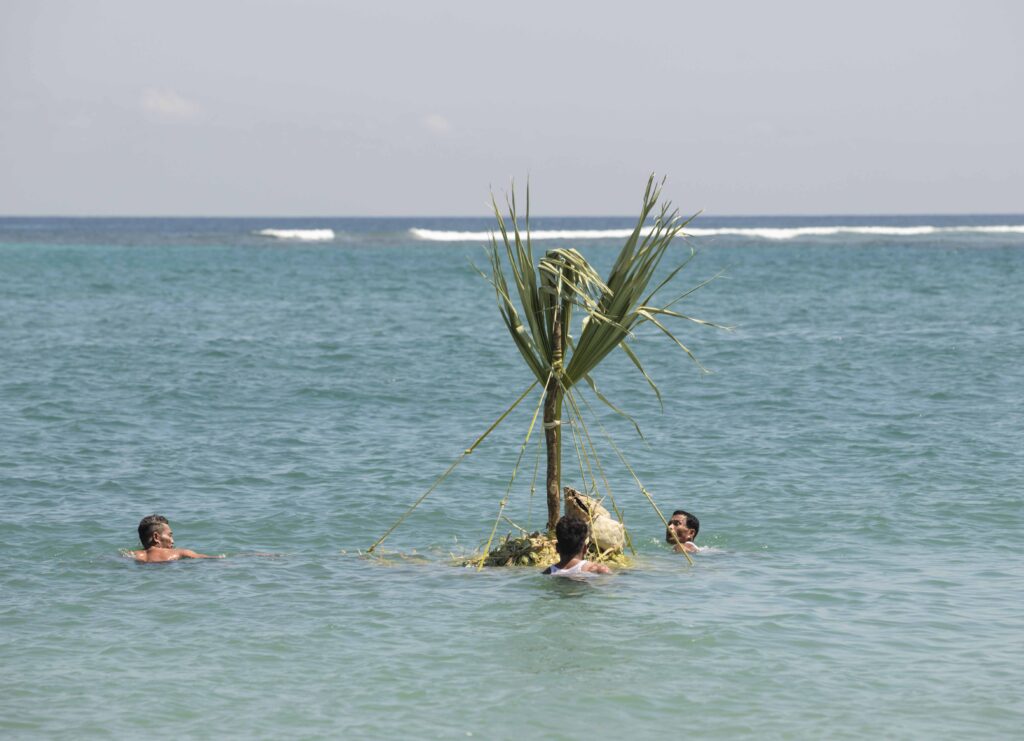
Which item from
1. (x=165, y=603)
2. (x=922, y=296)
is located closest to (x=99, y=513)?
(x=165, y=603)

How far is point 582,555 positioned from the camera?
11398mm

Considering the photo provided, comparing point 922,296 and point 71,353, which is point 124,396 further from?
point 922,296

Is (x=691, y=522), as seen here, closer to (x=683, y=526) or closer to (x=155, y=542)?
(x=683, y=526)

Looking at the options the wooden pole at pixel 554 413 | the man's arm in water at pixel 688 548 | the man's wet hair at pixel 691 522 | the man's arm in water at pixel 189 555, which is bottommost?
the man's arm in water at pixel 189 555

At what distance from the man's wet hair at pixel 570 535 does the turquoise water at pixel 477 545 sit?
350mm

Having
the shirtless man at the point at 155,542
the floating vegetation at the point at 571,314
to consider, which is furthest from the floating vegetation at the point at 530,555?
the shirtless man at the point at 155,542

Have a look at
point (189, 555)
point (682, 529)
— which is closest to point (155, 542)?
point (189, 555)

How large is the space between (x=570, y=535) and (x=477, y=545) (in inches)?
88.8

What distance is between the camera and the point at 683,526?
484 inches

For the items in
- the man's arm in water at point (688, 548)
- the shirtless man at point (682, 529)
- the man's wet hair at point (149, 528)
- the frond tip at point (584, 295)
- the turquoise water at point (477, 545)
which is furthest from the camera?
the man's arm in water at point (688, 548)

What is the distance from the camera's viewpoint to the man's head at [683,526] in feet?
40.1

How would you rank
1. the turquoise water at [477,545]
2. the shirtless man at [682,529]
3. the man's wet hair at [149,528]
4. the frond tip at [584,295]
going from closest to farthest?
the turquoise water at [477,545] → the frond tip at [584,295] → the man's wet hair at [149,528] → the shirtless man at [682,529]

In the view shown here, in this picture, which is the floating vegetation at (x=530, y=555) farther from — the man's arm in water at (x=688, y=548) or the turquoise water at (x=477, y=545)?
the man's arm in water at (x=688, y=548)

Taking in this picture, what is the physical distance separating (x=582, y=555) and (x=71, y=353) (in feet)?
70.1
